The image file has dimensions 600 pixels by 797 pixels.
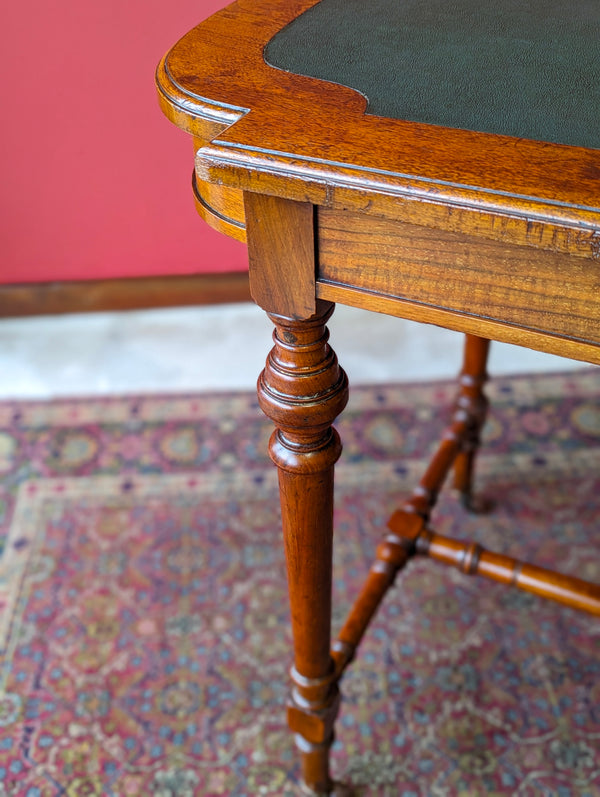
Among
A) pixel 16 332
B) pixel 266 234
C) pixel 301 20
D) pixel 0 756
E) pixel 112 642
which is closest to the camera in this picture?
pixel 266 234

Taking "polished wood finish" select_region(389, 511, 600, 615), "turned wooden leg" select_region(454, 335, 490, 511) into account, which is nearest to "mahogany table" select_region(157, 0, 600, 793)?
"polished wood finish" select_region(389, 511, 600, 615)

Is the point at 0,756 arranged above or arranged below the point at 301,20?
below

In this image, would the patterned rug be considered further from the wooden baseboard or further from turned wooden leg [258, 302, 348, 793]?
the wooden baseboard

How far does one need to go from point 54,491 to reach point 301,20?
0.96 metres

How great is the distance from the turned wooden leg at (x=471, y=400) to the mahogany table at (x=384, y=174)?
1.72 feet

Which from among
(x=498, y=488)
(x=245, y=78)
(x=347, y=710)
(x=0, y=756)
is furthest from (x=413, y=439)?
(x=245, y=78)

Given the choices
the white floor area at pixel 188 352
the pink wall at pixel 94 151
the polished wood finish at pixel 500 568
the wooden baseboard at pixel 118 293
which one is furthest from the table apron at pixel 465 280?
the wooden baseboard at pixel 118 293

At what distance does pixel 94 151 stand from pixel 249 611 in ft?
3.45

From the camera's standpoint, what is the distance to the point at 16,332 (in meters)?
1.86

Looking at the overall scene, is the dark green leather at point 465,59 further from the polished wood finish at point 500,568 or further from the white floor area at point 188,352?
the white floor area at point 188,352

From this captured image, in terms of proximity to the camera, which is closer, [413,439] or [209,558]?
[209,558]

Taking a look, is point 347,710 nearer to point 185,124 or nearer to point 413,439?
point 413,439

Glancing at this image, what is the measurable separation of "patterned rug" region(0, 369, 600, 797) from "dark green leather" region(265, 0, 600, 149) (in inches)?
31.9

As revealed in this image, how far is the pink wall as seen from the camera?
5.22ft
